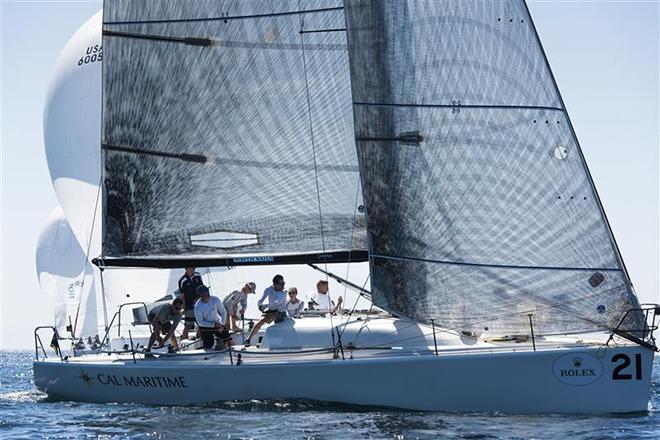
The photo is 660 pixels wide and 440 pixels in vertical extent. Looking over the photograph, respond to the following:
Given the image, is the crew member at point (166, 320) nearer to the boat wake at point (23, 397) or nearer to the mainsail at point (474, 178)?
the boat wake at point (23, 397)

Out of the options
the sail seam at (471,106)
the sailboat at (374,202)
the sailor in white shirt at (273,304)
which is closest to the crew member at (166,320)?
the sailboat at (374,202)

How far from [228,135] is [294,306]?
2.95 m

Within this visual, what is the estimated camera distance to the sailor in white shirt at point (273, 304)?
19.6 m

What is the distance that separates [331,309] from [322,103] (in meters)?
3.44

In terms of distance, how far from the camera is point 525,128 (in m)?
18.1

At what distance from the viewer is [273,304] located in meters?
19.6

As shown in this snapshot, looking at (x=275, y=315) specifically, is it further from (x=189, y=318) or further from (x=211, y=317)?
(x=189, y=318)

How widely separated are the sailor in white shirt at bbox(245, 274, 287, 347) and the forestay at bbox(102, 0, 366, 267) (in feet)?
1.40

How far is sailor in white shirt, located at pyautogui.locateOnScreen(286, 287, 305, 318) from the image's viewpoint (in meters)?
20.2

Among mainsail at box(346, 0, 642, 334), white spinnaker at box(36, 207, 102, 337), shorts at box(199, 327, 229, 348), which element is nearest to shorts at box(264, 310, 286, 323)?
shorts at box(199, 327, 229, 348)

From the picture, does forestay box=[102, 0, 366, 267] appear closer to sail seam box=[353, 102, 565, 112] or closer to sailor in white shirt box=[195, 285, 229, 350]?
sailor in white shirt box=[195, 285, 229, 350]

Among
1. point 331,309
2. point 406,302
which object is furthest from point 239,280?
point 406,302

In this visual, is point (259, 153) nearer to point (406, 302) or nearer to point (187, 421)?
point (406, 302)

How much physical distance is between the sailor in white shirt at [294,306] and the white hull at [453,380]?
5.75 feet
